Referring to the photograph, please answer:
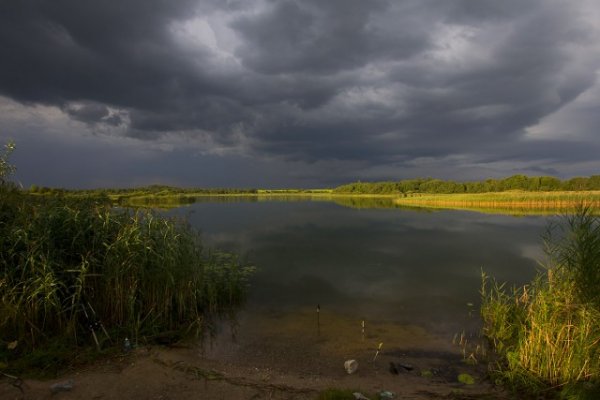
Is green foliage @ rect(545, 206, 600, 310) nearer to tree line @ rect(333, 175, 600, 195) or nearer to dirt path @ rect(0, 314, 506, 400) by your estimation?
dirt path @ rect(0, 314, 506, 400)

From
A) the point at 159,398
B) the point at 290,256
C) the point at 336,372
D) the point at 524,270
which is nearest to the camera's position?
the point at 159,398

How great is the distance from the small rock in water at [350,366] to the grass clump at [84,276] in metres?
4.06

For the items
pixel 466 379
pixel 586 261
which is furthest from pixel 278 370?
pixel 586 261

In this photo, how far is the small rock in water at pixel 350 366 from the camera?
667 cm

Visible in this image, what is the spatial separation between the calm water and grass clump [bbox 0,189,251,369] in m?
2.57

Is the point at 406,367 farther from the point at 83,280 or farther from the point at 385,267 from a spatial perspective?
the point at 385,267

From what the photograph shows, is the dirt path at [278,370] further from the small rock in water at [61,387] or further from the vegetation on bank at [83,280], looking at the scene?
the vegetation on bank at [83,280]

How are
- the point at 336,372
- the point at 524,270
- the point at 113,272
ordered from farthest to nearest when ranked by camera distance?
the point at 524,270, the point at 113,272, the point at 336,372

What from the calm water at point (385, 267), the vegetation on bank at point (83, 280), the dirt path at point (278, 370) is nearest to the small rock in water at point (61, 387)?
the dirt path at point (278, 370)

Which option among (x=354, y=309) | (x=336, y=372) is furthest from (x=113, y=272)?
(x=354, y=309)

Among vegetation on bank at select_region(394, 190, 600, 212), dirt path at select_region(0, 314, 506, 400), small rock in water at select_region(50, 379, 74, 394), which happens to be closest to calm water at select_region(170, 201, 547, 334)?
dirt path at select_region(0, 314, 506, 400)

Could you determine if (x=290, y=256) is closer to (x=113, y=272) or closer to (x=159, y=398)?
(x=113, y=272)

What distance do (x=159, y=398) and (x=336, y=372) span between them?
329 cm

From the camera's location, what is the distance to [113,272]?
7781 millimetres
